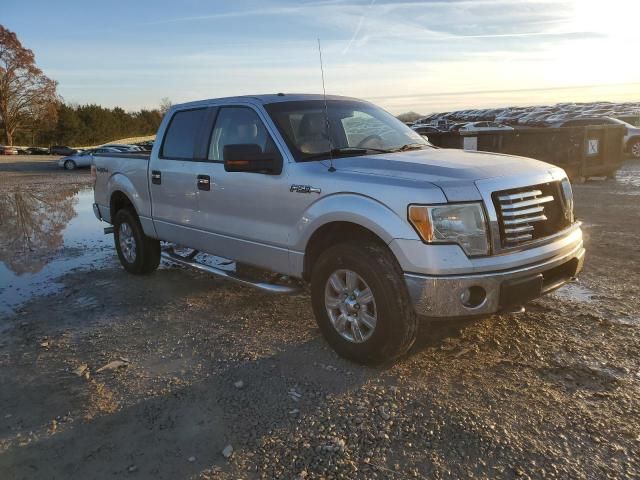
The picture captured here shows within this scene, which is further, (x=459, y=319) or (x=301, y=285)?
(x=301, y=285)

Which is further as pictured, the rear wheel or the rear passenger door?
the rear wheel

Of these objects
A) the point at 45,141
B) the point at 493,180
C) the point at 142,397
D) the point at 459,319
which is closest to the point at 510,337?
the point at 459,319

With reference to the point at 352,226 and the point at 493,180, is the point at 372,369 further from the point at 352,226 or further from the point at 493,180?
the point at 493,180

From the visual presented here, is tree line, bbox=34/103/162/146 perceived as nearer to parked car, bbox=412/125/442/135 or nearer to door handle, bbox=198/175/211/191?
parked car, bbox=412/125/442/135

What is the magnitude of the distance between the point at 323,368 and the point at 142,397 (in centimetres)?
126

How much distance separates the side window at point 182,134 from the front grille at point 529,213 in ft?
10.5

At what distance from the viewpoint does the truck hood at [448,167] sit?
3.45 meters

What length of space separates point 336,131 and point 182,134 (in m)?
1.88

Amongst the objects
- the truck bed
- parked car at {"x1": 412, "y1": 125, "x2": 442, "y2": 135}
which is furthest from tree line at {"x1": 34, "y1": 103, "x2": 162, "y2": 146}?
the truck bed

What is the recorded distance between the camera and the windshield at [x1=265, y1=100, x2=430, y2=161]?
4445 mm

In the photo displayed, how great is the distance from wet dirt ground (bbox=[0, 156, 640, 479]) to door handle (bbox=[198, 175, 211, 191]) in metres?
1.19

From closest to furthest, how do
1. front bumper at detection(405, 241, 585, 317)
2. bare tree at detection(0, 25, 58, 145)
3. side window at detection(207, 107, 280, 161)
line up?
front bumper at detection(405, 241, 585, 317), side window at detection(207, 107, 280, 161), bare tree at detection(0, 25, 58, 145)

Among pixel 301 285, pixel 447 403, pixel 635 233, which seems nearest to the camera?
pixel 447 403

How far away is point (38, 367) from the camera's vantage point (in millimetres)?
4082
